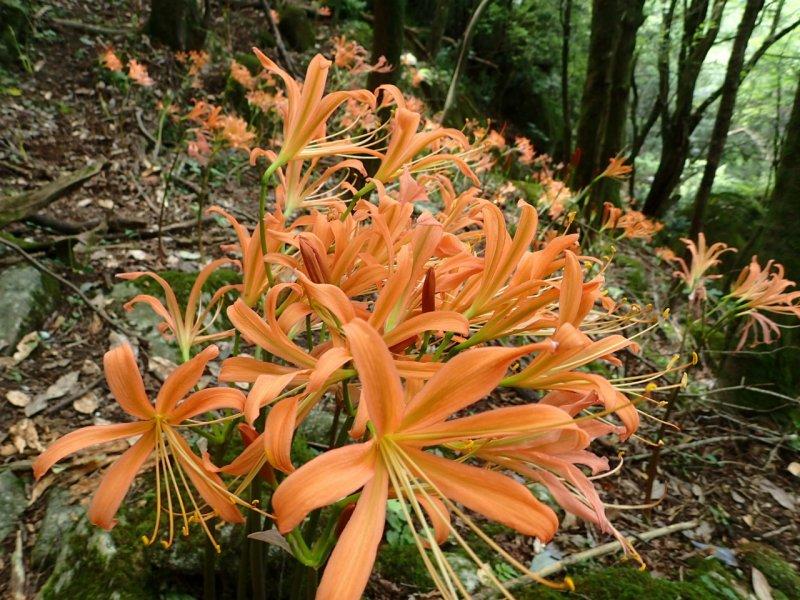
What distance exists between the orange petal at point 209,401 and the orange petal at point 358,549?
9.5 inches

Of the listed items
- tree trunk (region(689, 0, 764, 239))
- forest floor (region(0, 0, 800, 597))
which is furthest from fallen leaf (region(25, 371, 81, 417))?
tree trunk (region(689, 0, 764, 239))

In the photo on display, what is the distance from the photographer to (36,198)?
3.02m

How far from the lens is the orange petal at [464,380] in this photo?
2.26ft

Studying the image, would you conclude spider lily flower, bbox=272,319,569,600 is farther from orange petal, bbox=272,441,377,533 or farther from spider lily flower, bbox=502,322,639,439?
spider lily flower, bbox=502,322,639,439

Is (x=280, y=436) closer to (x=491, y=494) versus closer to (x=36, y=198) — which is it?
(x=491, y=494)

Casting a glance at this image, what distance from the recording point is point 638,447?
3111mm

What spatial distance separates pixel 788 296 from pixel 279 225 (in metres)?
1.72

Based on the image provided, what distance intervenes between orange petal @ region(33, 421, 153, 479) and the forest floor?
1.08 m

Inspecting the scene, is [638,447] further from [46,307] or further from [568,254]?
[46,307]

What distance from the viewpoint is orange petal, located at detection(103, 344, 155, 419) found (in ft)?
2.62

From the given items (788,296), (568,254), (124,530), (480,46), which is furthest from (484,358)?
(480,46)

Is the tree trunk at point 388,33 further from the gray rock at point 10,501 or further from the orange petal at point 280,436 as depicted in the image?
the orange petal at point 280,436

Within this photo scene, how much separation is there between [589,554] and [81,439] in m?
1.69

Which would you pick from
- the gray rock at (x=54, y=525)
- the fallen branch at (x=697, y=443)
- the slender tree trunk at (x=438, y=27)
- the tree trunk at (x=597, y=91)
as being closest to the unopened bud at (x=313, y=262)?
the gray rock at (x=54, y=525)
